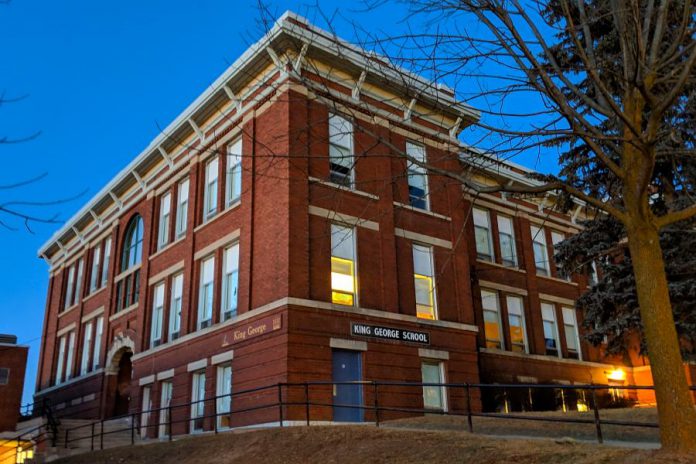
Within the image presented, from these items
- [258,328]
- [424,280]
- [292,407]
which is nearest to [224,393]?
[258,328]

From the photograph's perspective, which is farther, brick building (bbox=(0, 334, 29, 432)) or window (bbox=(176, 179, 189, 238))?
brick building (bbox=(0, 334, 29, 432))

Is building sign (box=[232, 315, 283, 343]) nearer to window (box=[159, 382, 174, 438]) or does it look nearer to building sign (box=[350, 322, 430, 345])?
building sign (box=[350, 322, 430, 345])

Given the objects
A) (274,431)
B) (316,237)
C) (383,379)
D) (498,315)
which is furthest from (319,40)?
(498,315)

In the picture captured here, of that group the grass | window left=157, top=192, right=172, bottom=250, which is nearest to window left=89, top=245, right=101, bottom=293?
window left=157, top=192, right=172, bottom=250

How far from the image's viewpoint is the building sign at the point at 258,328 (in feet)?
63.6

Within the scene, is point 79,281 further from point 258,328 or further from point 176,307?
point 258,328

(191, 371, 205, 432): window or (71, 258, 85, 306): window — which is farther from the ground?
(71, 258, 85, 306): window

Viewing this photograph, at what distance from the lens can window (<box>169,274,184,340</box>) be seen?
25559mm

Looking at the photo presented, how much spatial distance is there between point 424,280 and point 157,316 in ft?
36.6

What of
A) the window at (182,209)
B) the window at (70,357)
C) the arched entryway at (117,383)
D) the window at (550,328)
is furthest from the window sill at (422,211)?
the window at (70,357)

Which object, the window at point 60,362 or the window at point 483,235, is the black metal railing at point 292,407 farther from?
the window at point 60,362

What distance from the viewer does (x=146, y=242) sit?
2900 centimetres

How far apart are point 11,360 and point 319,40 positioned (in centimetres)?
2210

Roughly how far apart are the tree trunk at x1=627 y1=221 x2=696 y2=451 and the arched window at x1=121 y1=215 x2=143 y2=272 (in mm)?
25549
